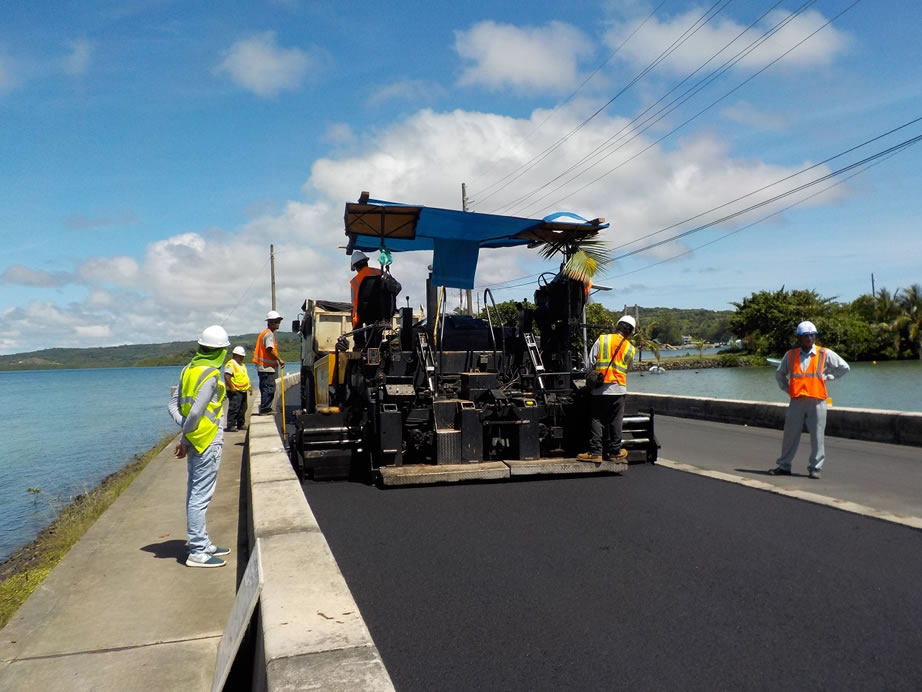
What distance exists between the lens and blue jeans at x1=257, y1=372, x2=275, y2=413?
531 inches

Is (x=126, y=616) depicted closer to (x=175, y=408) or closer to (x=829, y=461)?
(x=175, y=408)

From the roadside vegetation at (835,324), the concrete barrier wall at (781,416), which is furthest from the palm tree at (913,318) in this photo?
the concrete barrier wall at (781,416)

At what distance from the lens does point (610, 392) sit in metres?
8.34

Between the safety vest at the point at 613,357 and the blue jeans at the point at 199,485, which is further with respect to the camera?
the safety vest at the point at 613,357

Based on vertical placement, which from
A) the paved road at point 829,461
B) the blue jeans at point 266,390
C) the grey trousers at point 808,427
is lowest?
the paved road at point 829,461

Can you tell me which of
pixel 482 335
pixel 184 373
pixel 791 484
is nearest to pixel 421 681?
pixel 184 373

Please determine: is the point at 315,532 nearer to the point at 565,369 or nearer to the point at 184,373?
the point at 184,373

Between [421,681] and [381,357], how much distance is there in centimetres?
587

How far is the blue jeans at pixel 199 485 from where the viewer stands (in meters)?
5.73

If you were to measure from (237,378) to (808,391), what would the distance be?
9.18m

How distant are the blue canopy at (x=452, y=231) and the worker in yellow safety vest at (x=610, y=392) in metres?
2.01

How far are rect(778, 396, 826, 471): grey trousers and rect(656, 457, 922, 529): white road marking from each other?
27.0 inches

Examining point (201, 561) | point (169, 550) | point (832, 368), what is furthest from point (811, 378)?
point (169, 550)

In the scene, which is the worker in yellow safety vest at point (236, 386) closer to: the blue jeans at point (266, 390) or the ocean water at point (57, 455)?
the blue jeans at point (266, 390)
